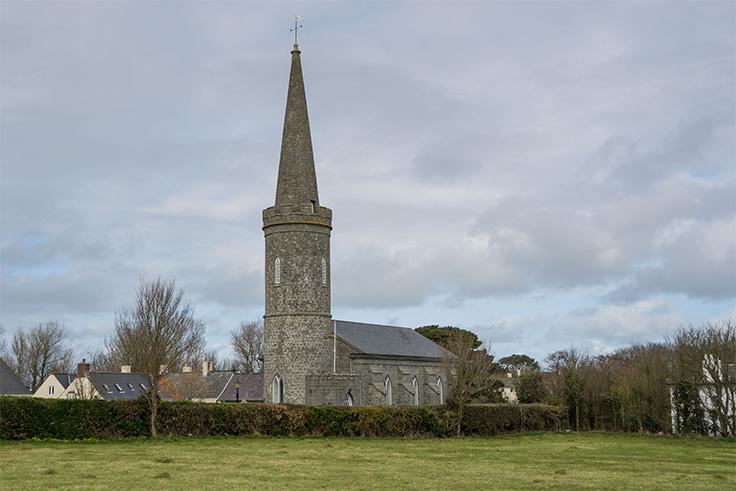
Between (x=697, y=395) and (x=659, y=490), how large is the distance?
82.7 feet

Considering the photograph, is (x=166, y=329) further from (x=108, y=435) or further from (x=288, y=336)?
(x=288, y=336)

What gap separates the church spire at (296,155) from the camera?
44.5 metres

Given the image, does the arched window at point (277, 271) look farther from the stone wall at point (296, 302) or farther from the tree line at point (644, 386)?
the tree line at point (644, 386)

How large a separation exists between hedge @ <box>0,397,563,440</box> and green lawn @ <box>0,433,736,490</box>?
1.21 meters

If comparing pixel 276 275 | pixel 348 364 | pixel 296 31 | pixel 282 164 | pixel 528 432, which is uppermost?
pixel 296 31

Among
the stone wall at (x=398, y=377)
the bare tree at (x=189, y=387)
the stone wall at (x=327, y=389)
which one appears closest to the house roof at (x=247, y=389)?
the bare tree at (x=189, y=387)

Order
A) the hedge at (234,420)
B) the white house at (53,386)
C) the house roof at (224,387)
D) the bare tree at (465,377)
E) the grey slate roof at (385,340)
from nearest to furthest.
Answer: the hedge at (234,420), the bare tree at (465,377), the grey slate roof at (385,340), the house roof at (224,387), the white house at (53,386)

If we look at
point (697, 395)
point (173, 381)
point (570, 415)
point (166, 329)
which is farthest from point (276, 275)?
point (173, 381)

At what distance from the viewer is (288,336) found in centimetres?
4338

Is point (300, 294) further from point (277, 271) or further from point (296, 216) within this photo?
point (296, 216)

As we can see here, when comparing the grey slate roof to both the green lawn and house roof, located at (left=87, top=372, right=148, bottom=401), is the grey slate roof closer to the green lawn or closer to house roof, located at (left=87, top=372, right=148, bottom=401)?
the green lawn

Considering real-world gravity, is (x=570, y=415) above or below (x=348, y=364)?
below

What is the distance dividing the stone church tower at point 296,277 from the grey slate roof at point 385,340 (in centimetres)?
385

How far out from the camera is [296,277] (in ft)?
143
